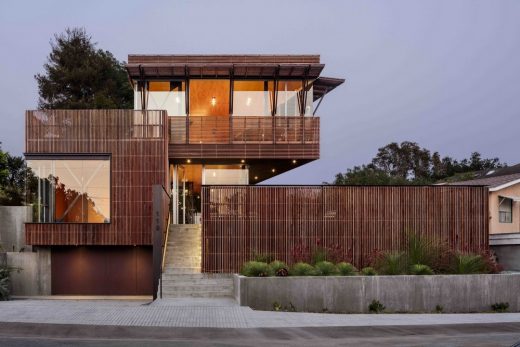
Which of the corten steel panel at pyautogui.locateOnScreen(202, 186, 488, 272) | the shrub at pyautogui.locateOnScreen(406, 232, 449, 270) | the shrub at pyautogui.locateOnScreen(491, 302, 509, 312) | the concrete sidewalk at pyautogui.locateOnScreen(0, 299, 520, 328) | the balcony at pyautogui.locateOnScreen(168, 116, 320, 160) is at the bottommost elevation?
the shrub at pyautogui.locateOnScreen(491, 302, 509, 312)

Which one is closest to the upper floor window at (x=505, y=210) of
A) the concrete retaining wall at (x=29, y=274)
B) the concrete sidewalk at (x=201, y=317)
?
the concrete sidewalk at (x=201, y=317)

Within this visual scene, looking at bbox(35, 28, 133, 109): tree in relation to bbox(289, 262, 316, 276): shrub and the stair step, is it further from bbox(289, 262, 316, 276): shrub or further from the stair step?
bbox(289, 262, 316, 276): shrub

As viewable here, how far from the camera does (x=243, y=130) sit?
25.8m

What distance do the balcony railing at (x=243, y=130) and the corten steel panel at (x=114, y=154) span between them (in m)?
2.51

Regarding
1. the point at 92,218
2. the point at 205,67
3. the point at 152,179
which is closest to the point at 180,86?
the point at 205,67

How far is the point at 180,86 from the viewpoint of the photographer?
1061 inches

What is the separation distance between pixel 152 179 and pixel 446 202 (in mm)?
10549

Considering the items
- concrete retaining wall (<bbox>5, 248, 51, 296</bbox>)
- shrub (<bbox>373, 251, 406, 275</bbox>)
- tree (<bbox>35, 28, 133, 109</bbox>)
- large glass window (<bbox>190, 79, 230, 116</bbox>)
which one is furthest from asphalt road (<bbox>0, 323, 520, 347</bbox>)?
tree (<bbox>35, 28, 133, 109</bbox>)

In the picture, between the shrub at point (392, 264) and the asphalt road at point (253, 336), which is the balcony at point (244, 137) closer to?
the shrub at point (392, 264)

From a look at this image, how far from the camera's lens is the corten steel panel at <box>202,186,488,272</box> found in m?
20.9

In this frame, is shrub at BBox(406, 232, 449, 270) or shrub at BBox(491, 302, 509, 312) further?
shrub at BBox(406, 232, 449, 270)

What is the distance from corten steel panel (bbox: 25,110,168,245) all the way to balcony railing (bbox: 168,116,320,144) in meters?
2.51

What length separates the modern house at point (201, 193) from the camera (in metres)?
21.1

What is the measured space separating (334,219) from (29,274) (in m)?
11.4
